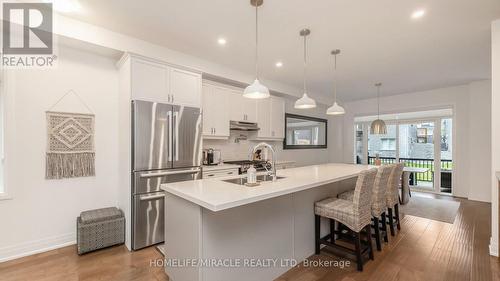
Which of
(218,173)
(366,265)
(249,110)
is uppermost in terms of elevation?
(249,110)

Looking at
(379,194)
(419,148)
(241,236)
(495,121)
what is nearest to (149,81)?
(241,236)

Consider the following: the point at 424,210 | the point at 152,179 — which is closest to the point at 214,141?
the point at 152,179

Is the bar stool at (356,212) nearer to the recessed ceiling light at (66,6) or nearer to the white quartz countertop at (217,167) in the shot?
the white quartz countertop at (217,167)

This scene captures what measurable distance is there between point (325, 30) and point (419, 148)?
5.26m

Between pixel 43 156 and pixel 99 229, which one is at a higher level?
pixel 43 156

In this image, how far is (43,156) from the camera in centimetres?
261

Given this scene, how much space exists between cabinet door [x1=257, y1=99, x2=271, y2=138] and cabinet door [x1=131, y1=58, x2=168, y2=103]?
6.96 feet

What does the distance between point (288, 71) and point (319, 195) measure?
2498 millimetres

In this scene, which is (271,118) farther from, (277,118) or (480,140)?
(480,140)

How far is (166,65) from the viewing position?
3.02 m

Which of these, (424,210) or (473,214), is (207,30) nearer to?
(424,210)

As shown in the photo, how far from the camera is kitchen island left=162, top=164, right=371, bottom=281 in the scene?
1629mm

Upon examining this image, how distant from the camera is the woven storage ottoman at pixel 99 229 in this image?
251cm

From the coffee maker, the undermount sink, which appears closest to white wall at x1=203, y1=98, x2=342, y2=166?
the coffee maker
